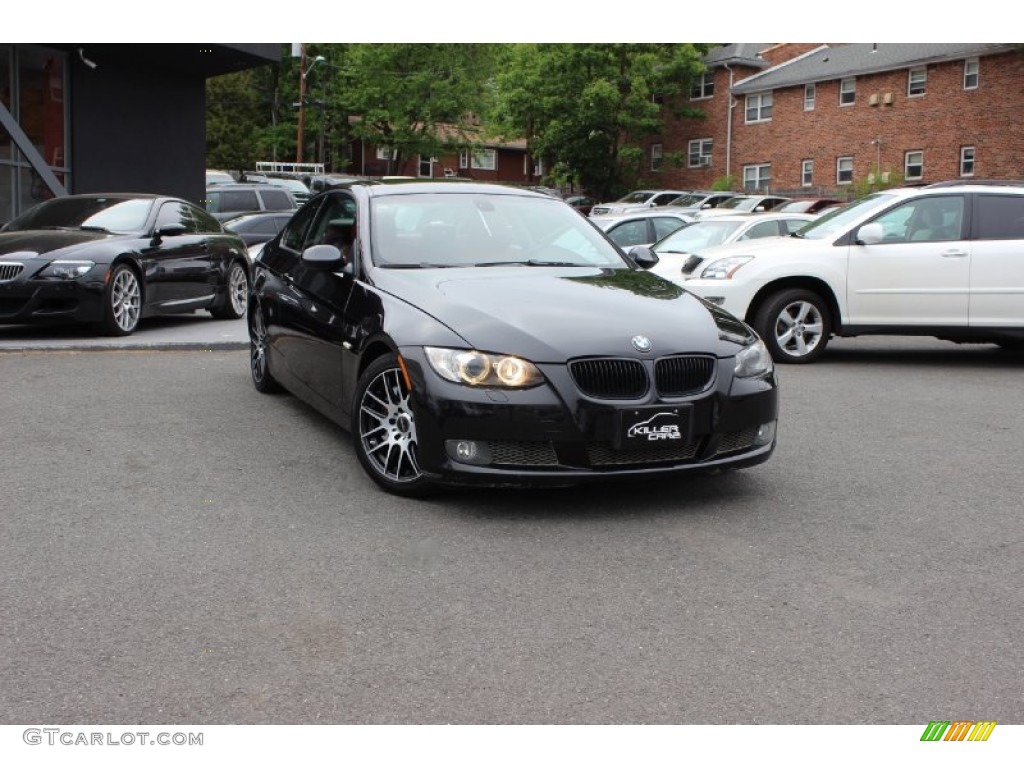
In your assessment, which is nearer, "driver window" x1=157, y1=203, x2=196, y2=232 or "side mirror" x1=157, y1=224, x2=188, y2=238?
"side mirror" x1=157, y1=224, x2=188, y2=238

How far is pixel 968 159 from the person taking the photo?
45.8 metres

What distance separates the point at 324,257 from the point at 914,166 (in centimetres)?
4489

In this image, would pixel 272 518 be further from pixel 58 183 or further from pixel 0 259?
pixel 58 183

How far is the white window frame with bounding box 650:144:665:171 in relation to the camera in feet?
200

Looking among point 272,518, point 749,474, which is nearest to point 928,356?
point 749,474

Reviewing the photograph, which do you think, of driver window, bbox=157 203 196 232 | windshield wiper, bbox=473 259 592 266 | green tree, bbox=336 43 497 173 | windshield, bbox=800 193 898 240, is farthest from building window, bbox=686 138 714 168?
windshield wiper, bbox=473 259 592 266

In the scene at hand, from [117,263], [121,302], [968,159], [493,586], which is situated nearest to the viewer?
[493,586]

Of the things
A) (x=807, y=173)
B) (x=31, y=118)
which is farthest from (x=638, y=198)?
(x=31, y=118)

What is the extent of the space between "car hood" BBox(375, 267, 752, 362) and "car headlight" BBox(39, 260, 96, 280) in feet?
20.5

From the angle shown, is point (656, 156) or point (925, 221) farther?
point (656, 156)

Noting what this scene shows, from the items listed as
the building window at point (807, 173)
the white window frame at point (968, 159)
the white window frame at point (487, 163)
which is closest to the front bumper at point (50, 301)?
the white window frame at point (968, 159)

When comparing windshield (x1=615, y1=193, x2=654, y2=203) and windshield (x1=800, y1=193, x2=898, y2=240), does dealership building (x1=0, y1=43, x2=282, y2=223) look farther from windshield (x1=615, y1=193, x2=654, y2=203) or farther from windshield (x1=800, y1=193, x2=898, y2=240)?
windshield (x1=615, y1=193, x2=654, y2=203)

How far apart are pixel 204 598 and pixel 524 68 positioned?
53545 mm

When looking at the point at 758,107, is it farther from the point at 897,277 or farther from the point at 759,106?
the point at 897,277
